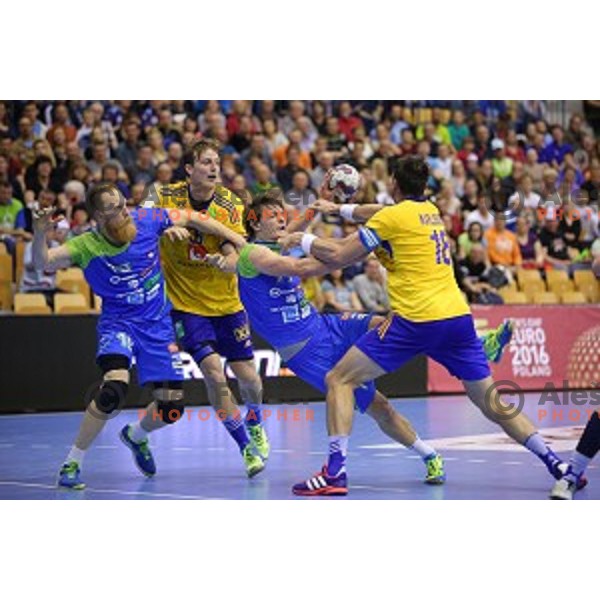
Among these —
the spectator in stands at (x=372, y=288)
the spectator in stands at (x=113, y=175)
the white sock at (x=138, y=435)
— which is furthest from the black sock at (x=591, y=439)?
the spectator in stands at (x=113, y=175)

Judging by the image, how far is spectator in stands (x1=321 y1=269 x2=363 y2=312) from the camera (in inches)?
737

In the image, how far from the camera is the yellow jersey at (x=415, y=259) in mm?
9250

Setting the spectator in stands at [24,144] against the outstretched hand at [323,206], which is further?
the spectator in stands at [24,144]

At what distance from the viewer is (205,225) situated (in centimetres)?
1030

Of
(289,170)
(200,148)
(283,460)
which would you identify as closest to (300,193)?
(289,170)

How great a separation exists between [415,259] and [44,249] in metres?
2.55

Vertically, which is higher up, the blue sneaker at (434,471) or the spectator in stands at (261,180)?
the spectator in stands at (261,180)

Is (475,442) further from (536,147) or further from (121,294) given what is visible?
(536,147)

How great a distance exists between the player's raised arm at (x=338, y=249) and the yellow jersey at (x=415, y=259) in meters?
0.04

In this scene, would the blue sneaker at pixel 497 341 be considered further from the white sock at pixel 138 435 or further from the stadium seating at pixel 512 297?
the stadium seating at pixel 512 297

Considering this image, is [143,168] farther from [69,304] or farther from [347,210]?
[347,210]

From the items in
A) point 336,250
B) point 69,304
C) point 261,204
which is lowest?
point 69,304

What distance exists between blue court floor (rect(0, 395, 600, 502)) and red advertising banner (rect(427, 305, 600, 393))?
3.02 meters
